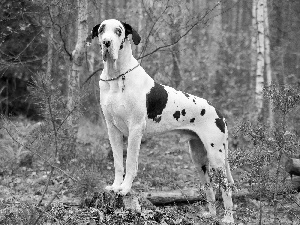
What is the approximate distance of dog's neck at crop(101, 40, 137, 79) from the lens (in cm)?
481

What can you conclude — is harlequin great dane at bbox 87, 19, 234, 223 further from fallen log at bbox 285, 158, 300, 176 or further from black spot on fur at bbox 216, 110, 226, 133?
fallen log at bbox 285, 158, 300, 176

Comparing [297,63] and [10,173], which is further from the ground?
[297,63]

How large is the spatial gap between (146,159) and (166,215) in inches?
228

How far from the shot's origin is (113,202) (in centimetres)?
493

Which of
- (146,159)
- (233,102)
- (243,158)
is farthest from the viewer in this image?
(233,102)

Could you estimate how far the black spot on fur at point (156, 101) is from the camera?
16.5ft

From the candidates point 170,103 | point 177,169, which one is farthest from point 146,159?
point 170,103

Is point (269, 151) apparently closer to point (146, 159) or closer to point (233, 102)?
point (146, 159)

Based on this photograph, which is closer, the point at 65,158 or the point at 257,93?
the point at 65,158

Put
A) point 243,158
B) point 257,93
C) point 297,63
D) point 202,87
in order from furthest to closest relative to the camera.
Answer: point 297,63 → point 202,87 → point 257,93 → point 243,158

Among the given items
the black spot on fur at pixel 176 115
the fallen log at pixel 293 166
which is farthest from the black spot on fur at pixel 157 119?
the fallen log at pixel 293 166

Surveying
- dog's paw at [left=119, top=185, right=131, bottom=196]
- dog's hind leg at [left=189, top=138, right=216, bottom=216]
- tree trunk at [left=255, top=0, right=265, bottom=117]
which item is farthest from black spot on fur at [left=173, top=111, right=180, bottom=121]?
tree trunk at [left=255, top=0, right=265, bottom=117]

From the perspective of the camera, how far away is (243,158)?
4.23 meters

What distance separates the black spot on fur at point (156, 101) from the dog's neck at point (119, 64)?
0.40 metres
